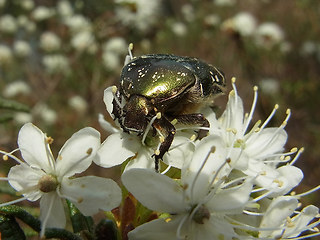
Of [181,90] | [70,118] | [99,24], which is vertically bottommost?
[70,118]

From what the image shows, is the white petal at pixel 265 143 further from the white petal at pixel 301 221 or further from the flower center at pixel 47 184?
the flower center at pixel 47 184

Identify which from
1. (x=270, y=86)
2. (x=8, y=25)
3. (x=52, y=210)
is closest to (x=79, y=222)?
(x=52, y=210)

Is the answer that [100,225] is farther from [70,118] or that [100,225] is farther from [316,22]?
[316,22]

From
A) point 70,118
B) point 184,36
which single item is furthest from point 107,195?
point 184,36

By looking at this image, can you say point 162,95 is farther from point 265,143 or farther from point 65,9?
point 65,9

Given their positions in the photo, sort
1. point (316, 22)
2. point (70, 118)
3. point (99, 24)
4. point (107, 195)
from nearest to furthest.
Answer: point (107, 195) < point (99, 24) < point (70, 118) < point (316, 22)

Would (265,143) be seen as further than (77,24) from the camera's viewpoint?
No
